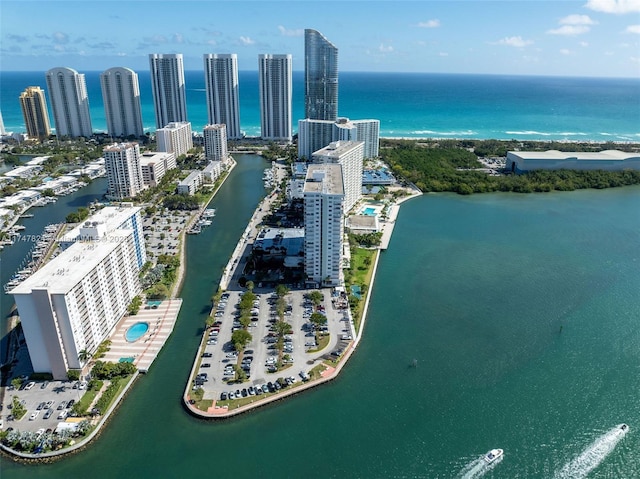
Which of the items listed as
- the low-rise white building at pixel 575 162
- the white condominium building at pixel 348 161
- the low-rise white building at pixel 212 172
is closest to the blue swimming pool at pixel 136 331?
the white condominium building at pixel 348 161

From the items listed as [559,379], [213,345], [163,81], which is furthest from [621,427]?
[163,81]

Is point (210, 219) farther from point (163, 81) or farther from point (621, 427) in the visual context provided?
point (163, 81)

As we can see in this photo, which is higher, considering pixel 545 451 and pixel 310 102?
pixel 310 102

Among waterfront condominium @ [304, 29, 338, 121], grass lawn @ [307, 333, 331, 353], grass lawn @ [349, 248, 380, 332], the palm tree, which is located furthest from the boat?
waterfront condominium @ [304, 29, 338, 121]

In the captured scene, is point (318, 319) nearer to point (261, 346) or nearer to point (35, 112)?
point (261, 346)

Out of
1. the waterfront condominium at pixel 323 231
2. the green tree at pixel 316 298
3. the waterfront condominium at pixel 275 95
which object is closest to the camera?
the green tree at pixel 316 298

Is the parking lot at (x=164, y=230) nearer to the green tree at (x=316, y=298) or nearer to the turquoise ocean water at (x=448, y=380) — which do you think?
the turquoise ocean water at (x=448, y=380)
